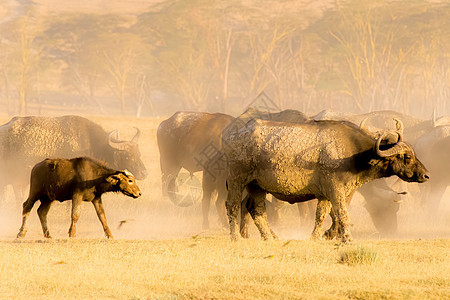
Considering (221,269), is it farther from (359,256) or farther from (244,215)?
(244,215)

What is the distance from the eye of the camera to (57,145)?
18.2 m

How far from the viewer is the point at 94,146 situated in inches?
711

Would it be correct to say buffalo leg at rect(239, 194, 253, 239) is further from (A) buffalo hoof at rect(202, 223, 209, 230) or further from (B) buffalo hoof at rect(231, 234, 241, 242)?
(A) buffalo hoof at rect(202, 223, 209, 230)

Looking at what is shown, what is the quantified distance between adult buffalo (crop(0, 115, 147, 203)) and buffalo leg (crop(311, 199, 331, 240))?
7253mm

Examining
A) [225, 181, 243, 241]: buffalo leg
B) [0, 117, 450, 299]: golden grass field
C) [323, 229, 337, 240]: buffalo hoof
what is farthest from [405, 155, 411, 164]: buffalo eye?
[225, 181, 243, 241]: buffalo leg

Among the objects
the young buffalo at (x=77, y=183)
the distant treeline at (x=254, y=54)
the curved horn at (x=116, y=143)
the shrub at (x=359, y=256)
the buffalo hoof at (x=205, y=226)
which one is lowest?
the buffalo hoof at (x=205, y=226)

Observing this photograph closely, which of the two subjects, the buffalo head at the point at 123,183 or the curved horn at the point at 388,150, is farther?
the buffalo head at the point at 123,183

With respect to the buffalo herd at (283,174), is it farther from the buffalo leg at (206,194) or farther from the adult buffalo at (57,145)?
→ the adult buffalo at (57,145)

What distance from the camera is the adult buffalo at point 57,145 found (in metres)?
17.9

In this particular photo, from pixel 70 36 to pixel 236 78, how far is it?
15.1 metres

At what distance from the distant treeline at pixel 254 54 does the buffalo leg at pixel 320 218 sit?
3736 cm

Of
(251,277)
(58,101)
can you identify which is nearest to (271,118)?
(251,277)

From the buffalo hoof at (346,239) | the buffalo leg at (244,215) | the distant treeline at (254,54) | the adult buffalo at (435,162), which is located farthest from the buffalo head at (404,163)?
the distant treeline at (254,54)

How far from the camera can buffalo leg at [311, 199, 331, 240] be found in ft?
37.2
